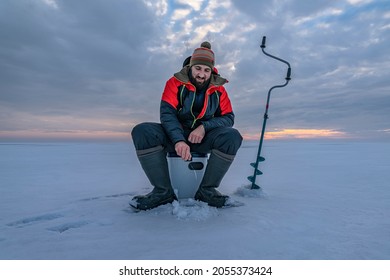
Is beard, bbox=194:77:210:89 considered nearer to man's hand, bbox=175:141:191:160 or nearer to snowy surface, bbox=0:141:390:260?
man's hand, bbox=175:141:191:160

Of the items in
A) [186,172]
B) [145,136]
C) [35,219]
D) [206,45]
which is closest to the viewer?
[35,219]

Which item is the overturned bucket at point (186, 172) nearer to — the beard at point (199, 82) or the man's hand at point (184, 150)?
the man's hand at point (184, 150)

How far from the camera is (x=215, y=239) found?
55.9 inches

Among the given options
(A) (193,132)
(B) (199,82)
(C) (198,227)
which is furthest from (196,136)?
(C) (198,227)

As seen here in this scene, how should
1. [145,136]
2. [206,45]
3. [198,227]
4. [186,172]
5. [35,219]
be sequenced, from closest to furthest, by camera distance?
1. [198,227]
2. [35,219]
3. [145,136]
4. [186,172]
5. [206,45]

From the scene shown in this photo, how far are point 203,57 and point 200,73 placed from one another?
0.48 ft

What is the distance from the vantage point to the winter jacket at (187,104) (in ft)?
7.19

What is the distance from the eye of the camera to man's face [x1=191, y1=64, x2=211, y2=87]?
227 centimetres

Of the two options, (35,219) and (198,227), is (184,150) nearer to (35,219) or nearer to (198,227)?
(198,227)

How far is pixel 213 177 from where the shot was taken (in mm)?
2096

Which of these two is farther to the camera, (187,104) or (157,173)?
(187,104)

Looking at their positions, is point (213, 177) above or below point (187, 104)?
below
